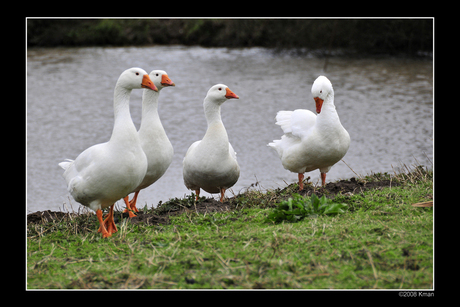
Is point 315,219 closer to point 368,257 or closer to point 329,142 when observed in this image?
point 368,257

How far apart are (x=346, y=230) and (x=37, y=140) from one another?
9812 millimetres

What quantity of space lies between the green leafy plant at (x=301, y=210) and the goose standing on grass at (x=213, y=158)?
1.52 meters

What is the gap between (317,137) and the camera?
22.4 feet

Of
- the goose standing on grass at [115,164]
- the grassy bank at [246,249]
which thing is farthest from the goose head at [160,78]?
the grassy bank at [246,249]

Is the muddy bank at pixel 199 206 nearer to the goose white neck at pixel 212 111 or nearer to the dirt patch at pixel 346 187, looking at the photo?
the dirt patch at pixel 346 187

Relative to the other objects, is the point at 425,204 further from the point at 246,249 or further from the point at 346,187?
the point at 246,249

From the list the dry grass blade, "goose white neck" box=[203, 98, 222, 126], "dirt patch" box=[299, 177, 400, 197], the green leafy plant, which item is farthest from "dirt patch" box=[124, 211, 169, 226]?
the dry grass blade

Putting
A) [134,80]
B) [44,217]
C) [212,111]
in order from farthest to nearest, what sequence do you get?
1. [212,111]
2. [44,217]
3. [134,80]

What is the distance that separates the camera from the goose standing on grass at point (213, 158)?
6.57m

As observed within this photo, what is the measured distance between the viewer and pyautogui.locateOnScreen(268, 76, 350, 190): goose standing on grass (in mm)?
6809

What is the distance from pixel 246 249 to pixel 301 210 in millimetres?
1172

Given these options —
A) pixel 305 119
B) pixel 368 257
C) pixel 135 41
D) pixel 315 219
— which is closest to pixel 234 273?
pixel 368 257

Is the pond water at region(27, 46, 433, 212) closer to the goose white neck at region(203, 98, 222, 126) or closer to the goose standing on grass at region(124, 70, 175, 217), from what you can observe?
the goose white neck at region(203, 98, 222, 126)

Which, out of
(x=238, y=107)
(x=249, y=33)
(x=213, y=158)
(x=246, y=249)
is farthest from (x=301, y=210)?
(x=249, y=33)
